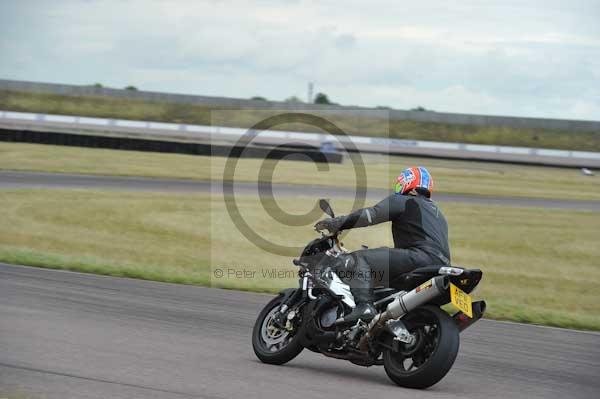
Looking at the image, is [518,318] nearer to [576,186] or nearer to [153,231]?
[153,231]

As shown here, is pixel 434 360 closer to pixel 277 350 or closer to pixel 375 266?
pixel 375 266

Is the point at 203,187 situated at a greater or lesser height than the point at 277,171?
lesser

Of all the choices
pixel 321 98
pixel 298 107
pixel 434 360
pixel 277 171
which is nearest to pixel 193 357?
pixel 434 360

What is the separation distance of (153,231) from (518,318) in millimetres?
8485

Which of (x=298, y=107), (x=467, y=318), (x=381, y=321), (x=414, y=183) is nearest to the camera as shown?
(x=467, y=318)

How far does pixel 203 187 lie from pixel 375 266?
1997 centimetres

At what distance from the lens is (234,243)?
17812 millimetres

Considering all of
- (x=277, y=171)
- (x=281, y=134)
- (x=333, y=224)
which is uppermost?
(x=281, y=134)

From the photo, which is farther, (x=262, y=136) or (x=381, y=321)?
(x=262, y=136)

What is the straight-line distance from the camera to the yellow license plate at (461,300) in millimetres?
6277

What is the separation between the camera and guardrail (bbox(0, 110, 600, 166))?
49.2 meters

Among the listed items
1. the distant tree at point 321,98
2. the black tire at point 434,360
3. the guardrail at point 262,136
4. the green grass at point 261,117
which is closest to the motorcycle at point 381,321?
the black tire at point 434,360

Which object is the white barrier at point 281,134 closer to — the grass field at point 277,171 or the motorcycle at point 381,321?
the grass field at point 277,171

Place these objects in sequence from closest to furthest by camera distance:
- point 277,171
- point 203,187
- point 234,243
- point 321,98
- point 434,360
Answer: point 434,360 → point 234,243 → point 203,187 → point 277,171 → point 321,98
